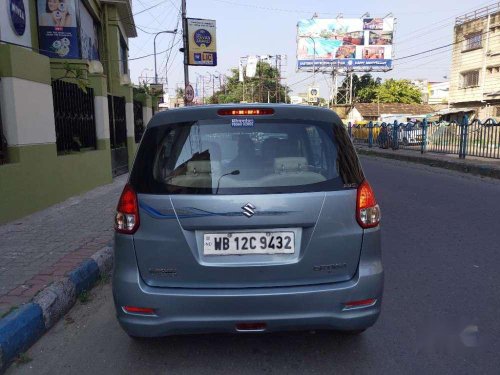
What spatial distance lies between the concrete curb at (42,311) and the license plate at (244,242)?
59.0 inches

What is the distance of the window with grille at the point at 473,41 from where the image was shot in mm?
31741

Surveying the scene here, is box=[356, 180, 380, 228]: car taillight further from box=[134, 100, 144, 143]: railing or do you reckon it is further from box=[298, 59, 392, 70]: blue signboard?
box=[298, 59, 392, 70]: blue signboard

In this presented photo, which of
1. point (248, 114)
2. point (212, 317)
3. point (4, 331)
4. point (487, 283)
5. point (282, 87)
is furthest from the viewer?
point (282, 87)

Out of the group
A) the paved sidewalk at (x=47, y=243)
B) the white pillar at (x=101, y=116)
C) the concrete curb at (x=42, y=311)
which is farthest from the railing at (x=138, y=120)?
the concrete curb at (x=42, y=311)

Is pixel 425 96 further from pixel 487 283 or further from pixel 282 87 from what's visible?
pixel 487 283

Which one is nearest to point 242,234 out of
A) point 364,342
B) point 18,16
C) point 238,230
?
point 238,230

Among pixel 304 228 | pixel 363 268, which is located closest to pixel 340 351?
pixel 363 268

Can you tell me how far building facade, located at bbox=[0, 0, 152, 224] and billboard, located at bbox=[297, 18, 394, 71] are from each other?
3816 cm

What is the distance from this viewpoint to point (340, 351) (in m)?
3.00

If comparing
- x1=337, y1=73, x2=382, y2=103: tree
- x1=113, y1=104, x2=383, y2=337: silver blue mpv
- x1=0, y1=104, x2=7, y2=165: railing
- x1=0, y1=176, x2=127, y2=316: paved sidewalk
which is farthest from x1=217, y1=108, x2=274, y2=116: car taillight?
x1=337, y1=73, x2=382, y2=103: tree

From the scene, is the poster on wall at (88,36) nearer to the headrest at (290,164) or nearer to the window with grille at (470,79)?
the headrest at (290,164)

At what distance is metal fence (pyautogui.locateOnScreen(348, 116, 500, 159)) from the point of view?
13.7 m

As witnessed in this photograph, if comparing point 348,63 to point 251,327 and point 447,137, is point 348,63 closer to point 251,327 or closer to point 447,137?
point 447,137

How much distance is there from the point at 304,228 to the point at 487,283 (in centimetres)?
251
